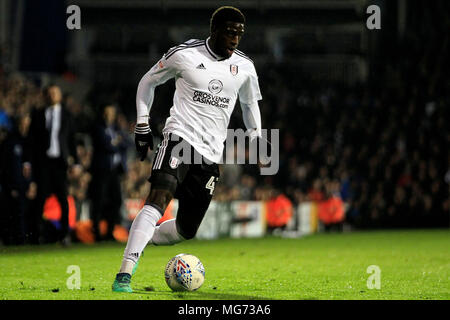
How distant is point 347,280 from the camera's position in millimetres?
8406

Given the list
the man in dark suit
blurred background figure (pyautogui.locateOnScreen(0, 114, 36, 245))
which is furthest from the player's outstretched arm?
blurred background figure (pyautogui.locateOnScreen(0, 114, 36, 245))

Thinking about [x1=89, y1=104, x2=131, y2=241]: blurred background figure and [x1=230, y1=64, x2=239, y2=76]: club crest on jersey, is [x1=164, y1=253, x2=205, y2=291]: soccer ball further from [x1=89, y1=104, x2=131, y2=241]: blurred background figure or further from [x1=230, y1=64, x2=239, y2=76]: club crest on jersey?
[x1=89, y1=104, x2=131, y2=241]: blurred background figure

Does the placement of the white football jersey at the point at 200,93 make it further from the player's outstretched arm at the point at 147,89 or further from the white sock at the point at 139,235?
the white sock at the point at 139,235

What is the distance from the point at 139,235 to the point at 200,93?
1.33 m

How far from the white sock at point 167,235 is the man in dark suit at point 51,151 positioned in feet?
15.7

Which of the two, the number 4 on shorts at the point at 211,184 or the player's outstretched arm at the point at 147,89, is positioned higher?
the player's outstretched arm at the point at 147,89

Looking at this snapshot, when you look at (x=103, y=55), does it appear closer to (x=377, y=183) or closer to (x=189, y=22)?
(x=189, y=22)

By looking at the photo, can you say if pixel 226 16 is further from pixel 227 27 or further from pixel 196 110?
pixel 196 110

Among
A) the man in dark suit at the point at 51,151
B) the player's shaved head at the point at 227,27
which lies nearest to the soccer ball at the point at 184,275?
the player's shaved head at the point at 227,27

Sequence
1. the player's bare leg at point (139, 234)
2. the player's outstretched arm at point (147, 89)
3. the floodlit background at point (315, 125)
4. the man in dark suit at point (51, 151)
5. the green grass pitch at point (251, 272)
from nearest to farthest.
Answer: the player's bare leg at point (139, 234), the green grass pitch at point (251, 272), the player's outstretched arm at point (147, 89), the man in dark suit at point (51, 151), the floodlit background at point (315, 125)

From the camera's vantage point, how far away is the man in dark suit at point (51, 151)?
12.4 metres

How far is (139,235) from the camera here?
6824 mm

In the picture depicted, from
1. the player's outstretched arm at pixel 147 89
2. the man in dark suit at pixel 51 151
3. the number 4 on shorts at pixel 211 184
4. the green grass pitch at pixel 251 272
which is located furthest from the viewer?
the man in dark suit at pixel 51 151

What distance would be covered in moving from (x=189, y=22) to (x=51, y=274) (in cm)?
2592
